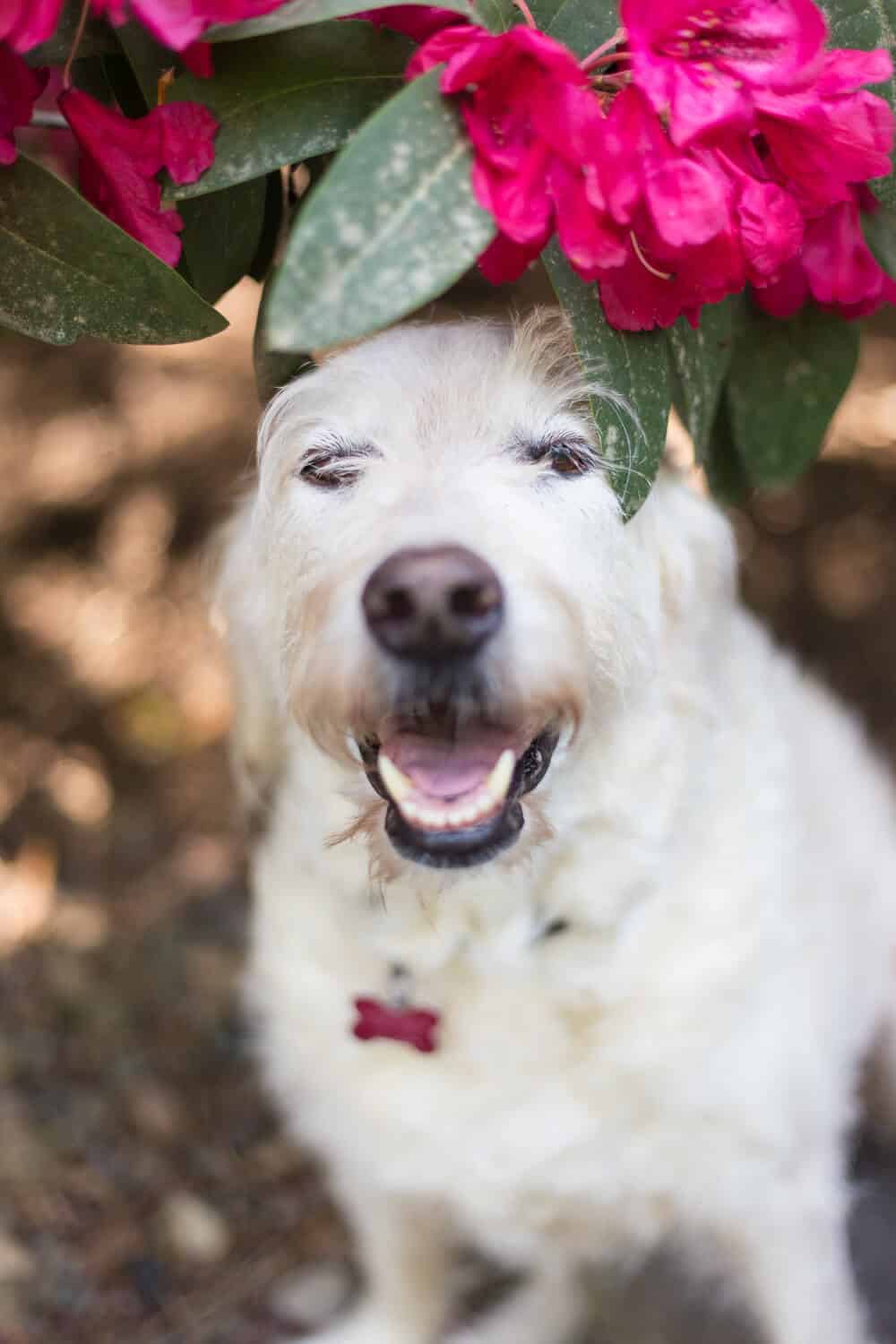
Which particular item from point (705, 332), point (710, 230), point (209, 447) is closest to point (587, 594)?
point (705, 332)

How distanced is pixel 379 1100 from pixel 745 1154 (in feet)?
1.57

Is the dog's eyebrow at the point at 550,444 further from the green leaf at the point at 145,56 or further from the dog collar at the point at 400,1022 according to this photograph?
the dog collar at the point at 400,1022

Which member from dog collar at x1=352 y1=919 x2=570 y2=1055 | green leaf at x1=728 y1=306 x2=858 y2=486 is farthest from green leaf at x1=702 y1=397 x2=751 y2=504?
dog collar at x1=352 y1=919 x2=570 y2=1055

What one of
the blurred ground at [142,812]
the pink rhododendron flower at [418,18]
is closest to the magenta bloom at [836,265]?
the pink rhododendron flower at [418,18]

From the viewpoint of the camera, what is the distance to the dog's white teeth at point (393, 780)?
1.31 m

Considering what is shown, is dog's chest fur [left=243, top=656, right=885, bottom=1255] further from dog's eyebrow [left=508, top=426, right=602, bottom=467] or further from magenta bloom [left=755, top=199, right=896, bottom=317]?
magenta bloom [left=755, top=199, right=896, bottom=317]

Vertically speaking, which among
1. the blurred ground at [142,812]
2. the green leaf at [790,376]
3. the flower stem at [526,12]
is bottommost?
the blurred ground at [142,812]

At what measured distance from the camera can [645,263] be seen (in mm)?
1073

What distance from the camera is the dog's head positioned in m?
1.19

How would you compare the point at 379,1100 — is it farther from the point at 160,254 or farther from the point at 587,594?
the point at 160,254

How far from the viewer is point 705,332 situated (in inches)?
49.6

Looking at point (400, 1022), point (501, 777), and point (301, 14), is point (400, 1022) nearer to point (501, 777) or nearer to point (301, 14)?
point (501, 777)

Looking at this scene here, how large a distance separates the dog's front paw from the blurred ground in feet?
0.43

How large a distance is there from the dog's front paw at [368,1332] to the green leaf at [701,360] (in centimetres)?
160
